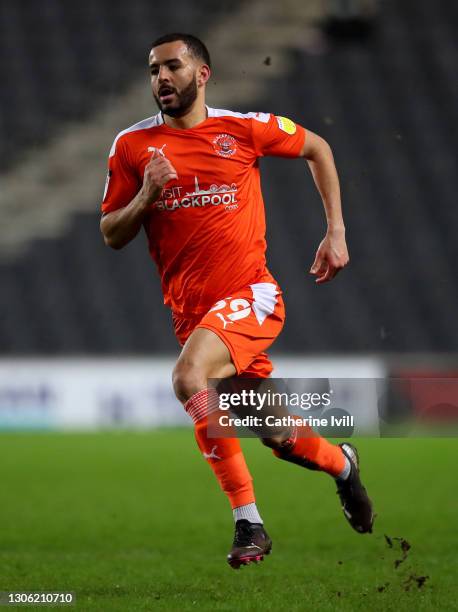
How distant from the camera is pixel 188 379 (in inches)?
156

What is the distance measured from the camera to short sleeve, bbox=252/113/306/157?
14.7 ft

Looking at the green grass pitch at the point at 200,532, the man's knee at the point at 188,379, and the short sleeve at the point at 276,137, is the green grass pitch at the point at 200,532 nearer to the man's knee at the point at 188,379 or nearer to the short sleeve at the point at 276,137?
the man's knee at the point at 188,379

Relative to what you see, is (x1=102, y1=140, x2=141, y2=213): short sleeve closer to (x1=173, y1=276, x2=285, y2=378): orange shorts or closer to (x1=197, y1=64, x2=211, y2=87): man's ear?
(x1=197, y1=64, x2=211, y2=87): man's ear

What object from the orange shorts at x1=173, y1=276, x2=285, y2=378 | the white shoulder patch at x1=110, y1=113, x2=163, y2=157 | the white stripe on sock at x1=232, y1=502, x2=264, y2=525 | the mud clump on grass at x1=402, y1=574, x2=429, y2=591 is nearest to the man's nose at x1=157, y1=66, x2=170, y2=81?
the white shoulder patch at x1=110, y1=113, x2=163, y2=157

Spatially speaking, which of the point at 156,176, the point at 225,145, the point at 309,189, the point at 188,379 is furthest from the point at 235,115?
the point at 309,189

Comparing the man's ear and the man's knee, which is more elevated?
the man's ear

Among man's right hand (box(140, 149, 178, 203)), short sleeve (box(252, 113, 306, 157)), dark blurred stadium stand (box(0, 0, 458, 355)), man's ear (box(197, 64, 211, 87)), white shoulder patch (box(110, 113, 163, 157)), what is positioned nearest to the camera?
man's right hand (box(140, 149, 178, 203))

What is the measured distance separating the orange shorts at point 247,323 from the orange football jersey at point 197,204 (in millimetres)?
57

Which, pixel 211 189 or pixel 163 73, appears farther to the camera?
pixel 211 189

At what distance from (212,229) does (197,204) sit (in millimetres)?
114

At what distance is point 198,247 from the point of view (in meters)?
4.35

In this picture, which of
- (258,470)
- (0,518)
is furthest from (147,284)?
(0,518)

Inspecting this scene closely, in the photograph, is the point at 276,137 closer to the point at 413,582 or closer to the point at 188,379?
the point at 188,379

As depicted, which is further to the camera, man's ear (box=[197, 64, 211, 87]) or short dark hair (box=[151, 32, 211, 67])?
man's ear (box=[197, 64, 211, 87])
